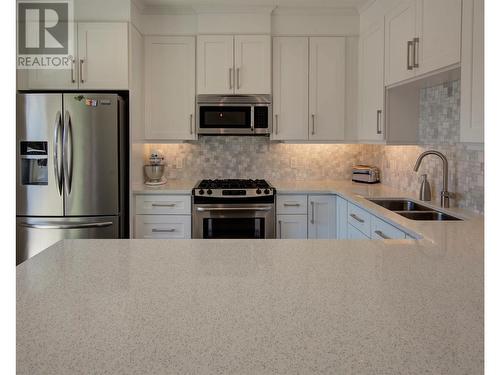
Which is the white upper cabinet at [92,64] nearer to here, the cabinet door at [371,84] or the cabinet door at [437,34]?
the cabinet door at [371,84]

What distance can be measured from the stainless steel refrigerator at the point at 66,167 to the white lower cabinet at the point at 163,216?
25 cm

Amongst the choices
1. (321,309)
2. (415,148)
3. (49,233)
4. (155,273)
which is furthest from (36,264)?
(415,148)

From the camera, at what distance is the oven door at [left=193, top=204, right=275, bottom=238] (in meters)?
3.74

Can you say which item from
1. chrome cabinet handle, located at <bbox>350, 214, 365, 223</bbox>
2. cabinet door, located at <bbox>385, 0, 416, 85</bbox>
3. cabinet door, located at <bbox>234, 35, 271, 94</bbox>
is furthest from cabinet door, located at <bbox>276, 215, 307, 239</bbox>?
cabinet door, located at <bbox>385, 0, 416, 85</bbox>

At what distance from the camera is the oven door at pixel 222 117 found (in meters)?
4.03

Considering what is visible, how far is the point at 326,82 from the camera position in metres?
4.11

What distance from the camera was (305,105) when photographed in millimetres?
4105

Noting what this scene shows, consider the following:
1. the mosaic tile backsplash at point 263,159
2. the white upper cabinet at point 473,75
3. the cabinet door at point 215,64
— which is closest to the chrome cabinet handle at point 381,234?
the white upper cabinet at point 473,75

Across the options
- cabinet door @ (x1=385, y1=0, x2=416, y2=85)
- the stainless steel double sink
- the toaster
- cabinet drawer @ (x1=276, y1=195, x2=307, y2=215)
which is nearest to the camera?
the stainless steel double sink

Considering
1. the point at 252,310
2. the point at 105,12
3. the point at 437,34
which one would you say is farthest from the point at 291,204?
the point at 252,310

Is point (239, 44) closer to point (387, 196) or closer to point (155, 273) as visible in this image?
point (387, 196)

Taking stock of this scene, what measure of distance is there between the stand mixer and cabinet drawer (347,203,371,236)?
172 cm

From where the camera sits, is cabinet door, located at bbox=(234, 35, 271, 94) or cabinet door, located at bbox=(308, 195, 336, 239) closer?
cabinet door, located at bbox=(308, 195, 336, 239)

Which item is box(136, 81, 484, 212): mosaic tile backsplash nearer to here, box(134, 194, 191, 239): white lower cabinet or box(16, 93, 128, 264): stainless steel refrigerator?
box(134, 194, 191, 239): white lower cabinet
